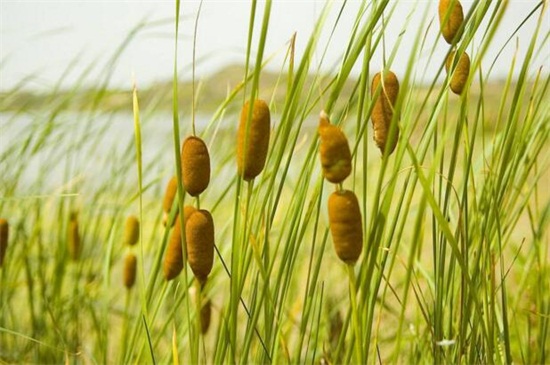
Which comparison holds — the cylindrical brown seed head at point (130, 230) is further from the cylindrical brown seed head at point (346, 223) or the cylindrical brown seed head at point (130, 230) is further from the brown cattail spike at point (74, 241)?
the cylindrical brown seed head at point (346, 223)

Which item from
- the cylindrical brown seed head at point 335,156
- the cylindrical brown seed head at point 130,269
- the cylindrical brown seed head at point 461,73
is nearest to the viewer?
the cylindrical brown seed head at point 335,156

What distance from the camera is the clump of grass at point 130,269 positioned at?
1148 mm

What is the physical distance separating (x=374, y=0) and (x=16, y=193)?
0.96 m

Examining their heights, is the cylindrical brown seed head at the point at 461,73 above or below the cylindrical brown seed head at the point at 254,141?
above

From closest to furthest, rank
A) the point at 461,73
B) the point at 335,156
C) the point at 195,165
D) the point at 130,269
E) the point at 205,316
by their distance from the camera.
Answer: the point at 335,156 → the point at 195,165 → the point at 461,73 → the point at 205,316 → the point at 130,269

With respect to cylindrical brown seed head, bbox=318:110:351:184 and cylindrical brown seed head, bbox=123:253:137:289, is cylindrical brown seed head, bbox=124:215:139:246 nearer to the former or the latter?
cylindrical brown seed head, bbox=123:253:137:289

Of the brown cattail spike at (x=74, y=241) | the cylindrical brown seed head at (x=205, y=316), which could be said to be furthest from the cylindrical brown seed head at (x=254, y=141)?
the brown cattail spike at (x=74, y=241)

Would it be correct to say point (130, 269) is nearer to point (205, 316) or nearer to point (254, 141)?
point (205, 316)

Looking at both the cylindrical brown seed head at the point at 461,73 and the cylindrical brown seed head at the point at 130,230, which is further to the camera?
the cylindrical brown seed head at the point at 130,230

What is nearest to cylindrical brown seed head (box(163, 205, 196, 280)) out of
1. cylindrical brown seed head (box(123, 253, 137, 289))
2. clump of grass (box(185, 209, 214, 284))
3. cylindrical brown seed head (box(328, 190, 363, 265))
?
clump of grass (box(185, 209, 214, 284))

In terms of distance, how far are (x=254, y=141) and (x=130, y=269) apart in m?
0.61

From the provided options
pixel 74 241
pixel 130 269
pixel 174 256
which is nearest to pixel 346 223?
pixel 174 256

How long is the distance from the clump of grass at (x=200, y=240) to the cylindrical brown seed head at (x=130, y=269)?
0.53 metres

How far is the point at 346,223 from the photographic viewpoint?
53 centimetres
